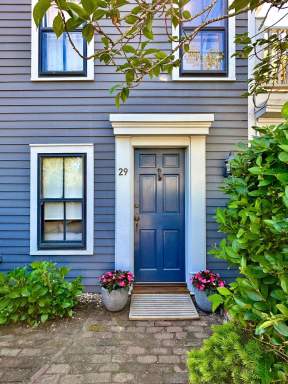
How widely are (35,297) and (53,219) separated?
1247 mm

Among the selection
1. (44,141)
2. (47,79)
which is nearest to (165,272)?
(44,141)

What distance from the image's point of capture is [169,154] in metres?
4.32

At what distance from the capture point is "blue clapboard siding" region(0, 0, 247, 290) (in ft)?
13.6

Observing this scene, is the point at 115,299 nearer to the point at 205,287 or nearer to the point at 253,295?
the point at 205,287

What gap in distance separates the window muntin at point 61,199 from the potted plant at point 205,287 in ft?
5.72

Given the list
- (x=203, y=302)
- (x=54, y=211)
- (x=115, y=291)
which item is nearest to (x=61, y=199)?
(x=54, y=211)

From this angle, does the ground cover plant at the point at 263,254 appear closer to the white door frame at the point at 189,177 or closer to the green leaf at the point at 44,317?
the green leaf at the point at 44,317

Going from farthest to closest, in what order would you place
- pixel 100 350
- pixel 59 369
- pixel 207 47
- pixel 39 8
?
pixel 207 47 < pixel 100 350 < pixel 59 369 < pixel 39 8

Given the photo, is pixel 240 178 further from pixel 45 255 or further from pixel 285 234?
pixel 45 255

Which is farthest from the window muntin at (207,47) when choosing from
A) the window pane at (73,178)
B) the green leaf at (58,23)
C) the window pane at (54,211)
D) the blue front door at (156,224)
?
the green leaf at (58,23)

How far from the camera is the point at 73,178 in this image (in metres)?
4.22

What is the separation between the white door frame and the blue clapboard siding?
147 millimetres

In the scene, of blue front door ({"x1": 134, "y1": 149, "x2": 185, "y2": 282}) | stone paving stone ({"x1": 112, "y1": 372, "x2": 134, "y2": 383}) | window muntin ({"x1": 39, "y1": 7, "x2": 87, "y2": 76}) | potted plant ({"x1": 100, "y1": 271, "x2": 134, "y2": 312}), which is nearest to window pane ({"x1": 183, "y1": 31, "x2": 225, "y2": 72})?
blue front door ({"x1": 134, "y1": 149, "x2": 185, "y2": 282})

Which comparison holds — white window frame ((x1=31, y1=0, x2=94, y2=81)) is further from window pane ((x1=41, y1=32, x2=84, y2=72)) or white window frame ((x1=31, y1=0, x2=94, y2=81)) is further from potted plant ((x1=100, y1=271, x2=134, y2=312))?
potted plant ((x1=100, y1=271, x2=134, y2=312))
